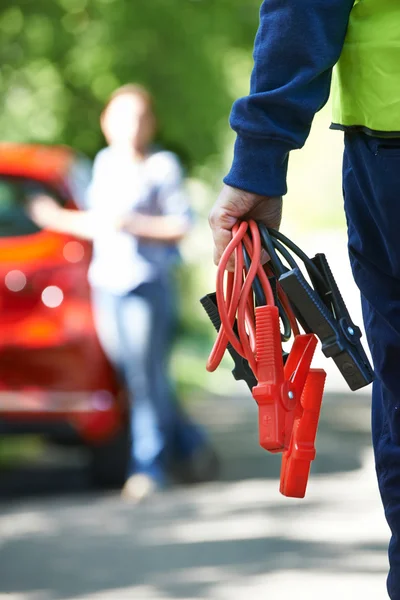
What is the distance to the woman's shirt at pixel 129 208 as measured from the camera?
6828mm

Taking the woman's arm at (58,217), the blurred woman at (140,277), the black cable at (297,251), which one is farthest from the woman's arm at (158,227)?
the black cable at (297,251)

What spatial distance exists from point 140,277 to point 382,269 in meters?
4.40

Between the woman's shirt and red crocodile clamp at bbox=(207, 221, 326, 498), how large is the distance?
13.4 feet

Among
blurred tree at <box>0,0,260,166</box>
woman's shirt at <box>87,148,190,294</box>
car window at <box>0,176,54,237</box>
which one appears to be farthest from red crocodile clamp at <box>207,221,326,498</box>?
blurred tree at <box>0,0,260,166</box>

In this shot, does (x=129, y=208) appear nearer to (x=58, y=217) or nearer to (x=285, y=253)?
(x=58, y=217)

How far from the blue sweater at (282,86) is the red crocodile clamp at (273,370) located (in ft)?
0.42

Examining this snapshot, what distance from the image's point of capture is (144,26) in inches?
360

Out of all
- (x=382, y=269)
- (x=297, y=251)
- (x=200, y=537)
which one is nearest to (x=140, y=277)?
(x=200, y=537)

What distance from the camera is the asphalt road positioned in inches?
188

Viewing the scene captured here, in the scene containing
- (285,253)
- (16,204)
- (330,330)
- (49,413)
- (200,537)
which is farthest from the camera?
(16,204)

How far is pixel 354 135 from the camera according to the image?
101 inches

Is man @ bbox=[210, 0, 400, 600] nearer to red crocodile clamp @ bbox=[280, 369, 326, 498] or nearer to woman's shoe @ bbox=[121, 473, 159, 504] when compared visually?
red crocodile clamp @ bbox=[280, 369, 326, 498]

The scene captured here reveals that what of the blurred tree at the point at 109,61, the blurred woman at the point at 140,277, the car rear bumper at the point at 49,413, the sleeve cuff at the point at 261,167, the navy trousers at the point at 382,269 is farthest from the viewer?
the blurred tree at the point at 109,61

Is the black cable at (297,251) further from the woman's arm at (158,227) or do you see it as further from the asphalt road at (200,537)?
the woman's arm at (158,227)
